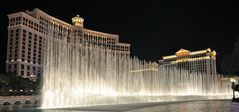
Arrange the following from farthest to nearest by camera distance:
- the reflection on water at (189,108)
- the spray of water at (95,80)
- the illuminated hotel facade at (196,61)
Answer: the illuminated hotel facade at (196,61)
the spray of water at (95,80)
the reflection on water at (189,108)

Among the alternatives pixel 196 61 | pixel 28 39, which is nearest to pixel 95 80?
pixel 28 39

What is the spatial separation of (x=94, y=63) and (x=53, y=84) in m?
10.7

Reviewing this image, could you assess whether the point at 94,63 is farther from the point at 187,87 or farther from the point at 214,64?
the point at 214,64

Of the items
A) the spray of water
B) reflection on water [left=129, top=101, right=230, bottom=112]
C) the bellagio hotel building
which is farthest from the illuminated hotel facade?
reflection on water [left=129, top=101, right=230, bottom=112]

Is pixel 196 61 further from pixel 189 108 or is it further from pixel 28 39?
pixel 189 108

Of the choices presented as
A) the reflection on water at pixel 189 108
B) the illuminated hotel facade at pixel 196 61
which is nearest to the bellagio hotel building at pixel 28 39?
the illuminated hotel facade at pixel 196 61

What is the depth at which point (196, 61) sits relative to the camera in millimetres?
118688

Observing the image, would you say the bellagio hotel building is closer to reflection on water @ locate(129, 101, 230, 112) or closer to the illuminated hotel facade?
the illuminated hotel facade

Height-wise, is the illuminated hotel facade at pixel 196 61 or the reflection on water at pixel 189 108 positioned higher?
the illuminated hotel facade at pixel 196 61

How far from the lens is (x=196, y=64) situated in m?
118

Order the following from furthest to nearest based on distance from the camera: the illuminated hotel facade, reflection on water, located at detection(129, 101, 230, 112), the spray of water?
the illuminated hotel facade < the spray of water < reflection on water, located at detection(129, 101, 230, 112)

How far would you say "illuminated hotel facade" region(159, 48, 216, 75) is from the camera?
4498 inches

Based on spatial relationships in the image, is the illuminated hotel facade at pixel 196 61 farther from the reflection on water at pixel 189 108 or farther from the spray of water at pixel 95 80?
the reflection on water at pixel 189 108

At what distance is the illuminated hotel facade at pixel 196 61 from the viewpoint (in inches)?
4498
